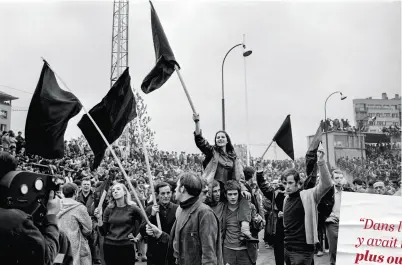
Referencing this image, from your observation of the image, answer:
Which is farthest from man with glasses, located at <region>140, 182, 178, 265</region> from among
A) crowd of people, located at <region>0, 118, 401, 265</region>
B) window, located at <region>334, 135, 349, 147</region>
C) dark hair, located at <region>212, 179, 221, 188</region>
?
window, located at <region>334, 135, 349, 147</region>

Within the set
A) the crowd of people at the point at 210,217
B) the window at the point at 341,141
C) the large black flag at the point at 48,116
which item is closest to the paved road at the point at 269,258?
the crowd of people at the point at 210,217

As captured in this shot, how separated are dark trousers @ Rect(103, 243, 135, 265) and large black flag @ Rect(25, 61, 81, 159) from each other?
1608mm

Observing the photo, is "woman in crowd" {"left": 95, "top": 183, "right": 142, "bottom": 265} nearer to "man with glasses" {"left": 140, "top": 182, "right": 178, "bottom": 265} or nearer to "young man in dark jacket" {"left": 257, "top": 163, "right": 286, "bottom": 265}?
"man with glasses" {"left": 140, "top": 182, "right": 178, "bottom": 265}

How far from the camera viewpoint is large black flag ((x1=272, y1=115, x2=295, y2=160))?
25.8ft

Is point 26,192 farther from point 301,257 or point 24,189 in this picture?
point 301,257

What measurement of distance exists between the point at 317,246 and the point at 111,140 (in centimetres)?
Answer: 348

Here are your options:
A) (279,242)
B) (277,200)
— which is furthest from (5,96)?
(277,200)

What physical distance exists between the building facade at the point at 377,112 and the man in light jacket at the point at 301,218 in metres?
71.9

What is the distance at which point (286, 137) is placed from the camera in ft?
26.1

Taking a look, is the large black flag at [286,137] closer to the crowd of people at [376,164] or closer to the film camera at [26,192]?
the film camera at [26,192]

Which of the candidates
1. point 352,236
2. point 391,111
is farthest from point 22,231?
point 391,111

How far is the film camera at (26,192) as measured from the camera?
2992 mm

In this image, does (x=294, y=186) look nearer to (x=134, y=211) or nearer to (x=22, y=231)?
(x=134, y=211)

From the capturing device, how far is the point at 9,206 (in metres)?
2.99
